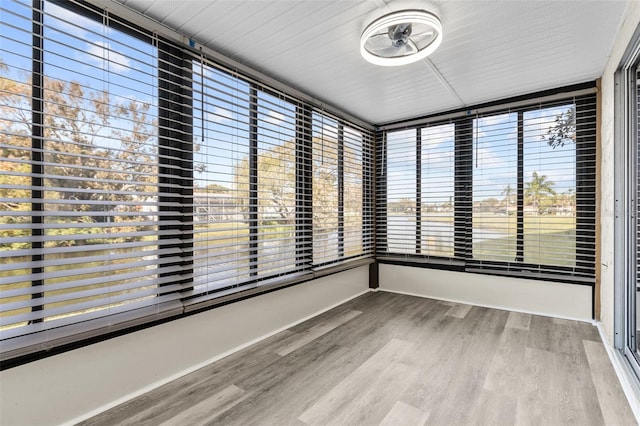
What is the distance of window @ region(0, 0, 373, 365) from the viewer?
1.52m

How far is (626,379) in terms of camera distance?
1995mm

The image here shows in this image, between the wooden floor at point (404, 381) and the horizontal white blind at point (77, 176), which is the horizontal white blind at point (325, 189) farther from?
the horizontal white blind at point (77, 176)

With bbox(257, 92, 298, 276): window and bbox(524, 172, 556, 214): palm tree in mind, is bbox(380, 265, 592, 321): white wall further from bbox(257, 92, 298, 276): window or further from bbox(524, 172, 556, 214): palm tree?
bbox(257, 92, 298, 276): window

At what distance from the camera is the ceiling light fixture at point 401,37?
184 centimetres

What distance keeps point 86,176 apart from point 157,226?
0.50 m

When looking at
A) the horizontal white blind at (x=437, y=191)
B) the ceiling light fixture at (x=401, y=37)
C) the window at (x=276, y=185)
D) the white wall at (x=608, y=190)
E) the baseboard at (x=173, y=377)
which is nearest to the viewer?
the baseboard at (x=173, y=377)

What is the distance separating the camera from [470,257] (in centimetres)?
371

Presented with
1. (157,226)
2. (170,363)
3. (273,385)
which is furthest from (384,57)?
(170,363)

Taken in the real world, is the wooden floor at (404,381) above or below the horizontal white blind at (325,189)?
below

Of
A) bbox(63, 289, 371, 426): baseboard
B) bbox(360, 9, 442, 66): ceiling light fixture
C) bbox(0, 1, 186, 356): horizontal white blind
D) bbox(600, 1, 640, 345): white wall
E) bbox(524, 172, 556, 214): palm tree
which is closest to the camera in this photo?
bbox(0, 1, 186, 356): horizontal white blind

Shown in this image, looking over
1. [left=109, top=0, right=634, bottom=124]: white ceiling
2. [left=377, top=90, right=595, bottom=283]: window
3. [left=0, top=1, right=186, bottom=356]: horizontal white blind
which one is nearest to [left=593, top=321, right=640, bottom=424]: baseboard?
[left=377, top=90, right=595, bottom=283]: window

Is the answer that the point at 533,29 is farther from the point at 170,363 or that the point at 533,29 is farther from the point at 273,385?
the point at 170,363

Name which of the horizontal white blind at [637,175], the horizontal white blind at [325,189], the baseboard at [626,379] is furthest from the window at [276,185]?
the horizontal white blind at [637,175]

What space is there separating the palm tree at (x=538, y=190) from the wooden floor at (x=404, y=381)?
125cm
